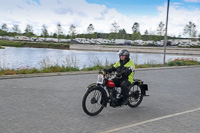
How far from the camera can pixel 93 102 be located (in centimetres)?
548

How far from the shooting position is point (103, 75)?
5469mm

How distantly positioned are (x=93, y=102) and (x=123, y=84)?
0.86m

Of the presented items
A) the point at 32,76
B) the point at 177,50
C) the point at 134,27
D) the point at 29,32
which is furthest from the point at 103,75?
the point at 29,32

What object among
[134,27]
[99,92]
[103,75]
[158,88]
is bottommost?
[158,88]

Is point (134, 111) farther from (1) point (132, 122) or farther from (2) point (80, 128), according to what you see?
(2) point (80, 128)

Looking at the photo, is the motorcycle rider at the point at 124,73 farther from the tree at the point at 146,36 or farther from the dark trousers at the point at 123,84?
the tree at the point at 146,36

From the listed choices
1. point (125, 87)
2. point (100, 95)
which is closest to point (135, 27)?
point (125, 87)

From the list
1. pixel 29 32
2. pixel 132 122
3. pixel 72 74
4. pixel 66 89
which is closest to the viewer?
pixel 132 122

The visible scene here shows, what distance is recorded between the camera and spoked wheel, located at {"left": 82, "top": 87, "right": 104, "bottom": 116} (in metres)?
5.35

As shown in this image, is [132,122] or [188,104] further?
[188,104]

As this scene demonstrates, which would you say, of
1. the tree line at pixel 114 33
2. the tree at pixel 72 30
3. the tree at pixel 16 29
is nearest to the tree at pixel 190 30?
the tree line at pixel 114 33

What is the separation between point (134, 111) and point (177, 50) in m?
57.8

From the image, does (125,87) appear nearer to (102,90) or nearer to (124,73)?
(124,73)

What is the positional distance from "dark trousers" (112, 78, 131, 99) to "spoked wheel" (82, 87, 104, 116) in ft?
1.72
